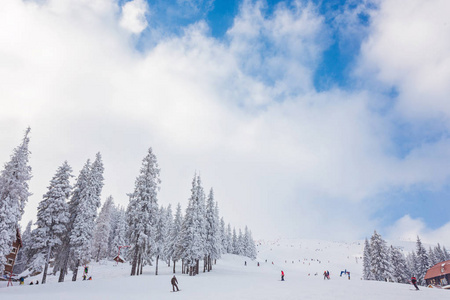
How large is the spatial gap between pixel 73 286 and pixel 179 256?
20.4m

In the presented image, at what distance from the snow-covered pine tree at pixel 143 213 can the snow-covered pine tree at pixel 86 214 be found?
16.3 ft

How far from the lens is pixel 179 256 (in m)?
41.6

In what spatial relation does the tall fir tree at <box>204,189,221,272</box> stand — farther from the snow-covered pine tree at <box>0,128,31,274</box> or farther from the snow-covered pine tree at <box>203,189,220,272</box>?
the snow-covered pine tree at <box>0,128,31,274</box>

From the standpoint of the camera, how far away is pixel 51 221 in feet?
102

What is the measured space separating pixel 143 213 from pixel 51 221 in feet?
35.6

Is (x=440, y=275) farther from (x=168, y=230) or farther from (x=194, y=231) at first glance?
(x=168, y=230)

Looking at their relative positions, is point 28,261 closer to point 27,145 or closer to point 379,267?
point 27,145

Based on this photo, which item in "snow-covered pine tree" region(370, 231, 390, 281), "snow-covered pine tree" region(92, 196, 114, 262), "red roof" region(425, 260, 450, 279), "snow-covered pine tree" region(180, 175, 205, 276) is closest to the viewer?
"snow-covered pine tree" region(180, 175, 205, 276)

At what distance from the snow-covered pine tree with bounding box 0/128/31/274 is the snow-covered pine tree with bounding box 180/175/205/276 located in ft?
74.2

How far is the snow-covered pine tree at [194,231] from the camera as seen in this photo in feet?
131

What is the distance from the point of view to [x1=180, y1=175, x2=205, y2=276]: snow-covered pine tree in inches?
1577

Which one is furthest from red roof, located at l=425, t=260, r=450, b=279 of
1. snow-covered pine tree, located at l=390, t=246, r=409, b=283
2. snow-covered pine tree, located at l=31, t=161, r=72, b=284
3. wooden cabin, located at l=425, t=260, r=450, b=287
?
snow-covered pine tree, located at l=31, t=161, r=72, b=284

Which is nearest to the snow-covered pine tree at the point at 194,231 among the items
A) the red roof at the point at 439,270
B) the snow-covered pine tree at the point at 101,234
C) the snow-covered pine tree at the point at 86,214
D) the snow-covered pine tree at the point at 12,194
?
the snow-covered pine tree at the point at 86,214

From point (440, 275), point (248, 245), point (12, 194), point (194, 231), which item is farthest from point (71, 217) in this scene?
point (248, 245)
